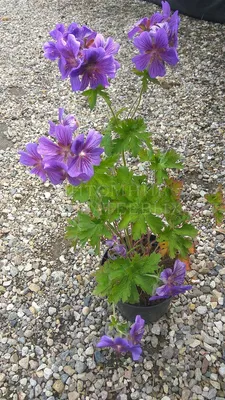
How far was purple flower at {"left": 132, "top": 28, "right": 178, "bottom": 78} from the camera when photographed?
4.45ft

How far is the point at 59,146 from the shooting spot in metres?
1.29

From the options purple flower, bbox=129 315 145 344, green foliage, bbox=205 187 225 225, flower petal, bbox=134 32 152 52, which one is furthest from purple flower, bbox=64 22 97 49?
purple flower, bbox=129 315 145 344

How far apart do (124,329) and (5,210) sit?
155cm

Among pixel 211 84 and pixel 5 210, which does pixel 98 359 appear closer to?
pixel 5 210

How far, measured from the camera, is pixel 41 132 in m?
3.55

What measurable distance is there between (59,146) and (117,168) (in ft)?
1.49

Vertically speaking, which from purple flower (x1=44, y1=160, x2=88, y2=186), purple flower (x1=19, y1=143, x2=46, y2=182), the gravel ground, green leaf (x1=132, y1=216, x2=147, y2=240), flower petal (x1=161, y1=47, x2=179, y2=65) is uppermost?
flower petal (x1=161, y1=47, x2=179, y2=65)

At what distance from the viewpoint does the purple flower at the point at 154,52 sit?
136 cm

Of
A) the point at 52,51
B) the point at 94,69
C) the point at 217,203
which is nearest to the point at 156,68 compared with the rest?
the point at 94,69

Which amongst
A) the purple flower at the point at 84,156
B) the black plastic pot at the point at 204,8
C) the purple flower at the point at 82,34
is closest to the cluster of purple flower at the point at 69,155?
the purple flower at the point at 84,156

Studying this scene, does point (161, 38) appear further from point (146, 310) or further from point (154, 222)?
point (146, 310)

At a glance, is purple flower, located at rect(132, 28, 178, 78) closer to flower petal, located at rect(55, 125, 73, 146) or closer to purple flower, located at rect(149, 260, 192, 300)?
flower petal, located at rect(55, 125, 73, 146)

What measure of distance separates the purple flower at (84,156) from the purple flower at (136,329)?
0.65 meters

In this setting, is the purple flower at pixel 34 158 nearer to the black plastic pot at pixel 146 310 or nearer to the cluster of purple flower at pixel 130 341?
the cluster of purple flower at pixel 130 341
